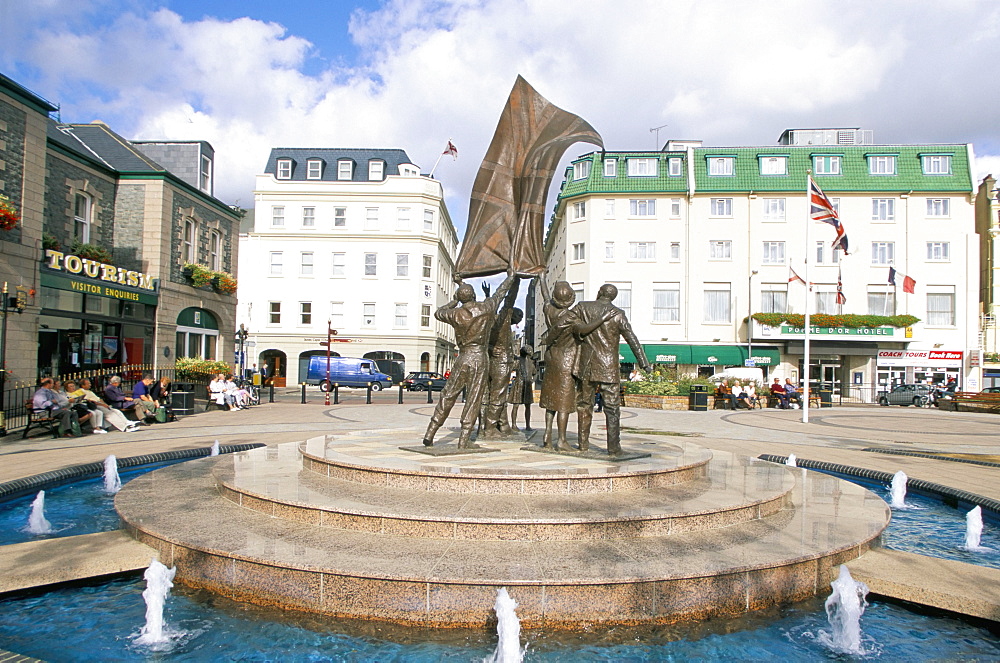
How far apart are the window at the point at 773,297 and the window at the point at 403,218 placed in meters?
25.9

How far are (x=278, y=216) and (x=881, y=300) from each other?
43.2 m

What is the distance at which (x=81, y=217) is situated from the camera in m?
23.5

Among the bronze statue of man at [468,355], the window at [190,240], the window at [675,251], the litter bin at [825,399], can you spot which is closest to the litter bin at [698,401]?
the litter bin at [825,399]

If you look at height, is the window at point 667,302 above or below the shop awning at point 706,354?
above

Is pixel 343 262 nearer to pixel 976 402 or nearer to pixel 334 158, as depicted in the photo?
pixel 334 158

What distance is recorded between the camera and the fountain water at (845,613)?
420 centimetres

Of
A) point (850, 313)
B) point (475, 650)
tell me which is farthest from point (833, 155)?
point (475, 650)

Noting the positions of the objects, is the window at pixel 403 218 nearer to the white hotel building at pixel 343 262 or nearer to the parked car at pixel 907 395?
the white hotel building at pixel 343 262

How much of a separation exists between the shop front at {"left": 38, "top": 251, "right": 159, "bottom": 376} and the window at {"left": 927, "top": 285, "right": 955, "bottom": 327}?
44.8 metres

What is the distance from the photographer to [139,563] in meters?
5.08

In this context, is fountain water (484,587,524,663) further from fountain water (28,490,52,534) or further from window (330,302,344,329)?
window (330,302,344,329)

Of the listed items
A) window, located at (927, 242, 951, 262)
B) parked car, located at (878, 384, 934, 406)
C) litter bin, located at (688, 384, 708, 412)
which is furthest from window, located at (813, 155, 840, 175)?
litter bin, located at (688, 384, 708, 412)

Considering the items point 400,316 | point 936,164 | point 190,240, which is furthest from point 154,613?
point 936,164

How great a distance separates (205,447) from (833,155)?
4386cm
